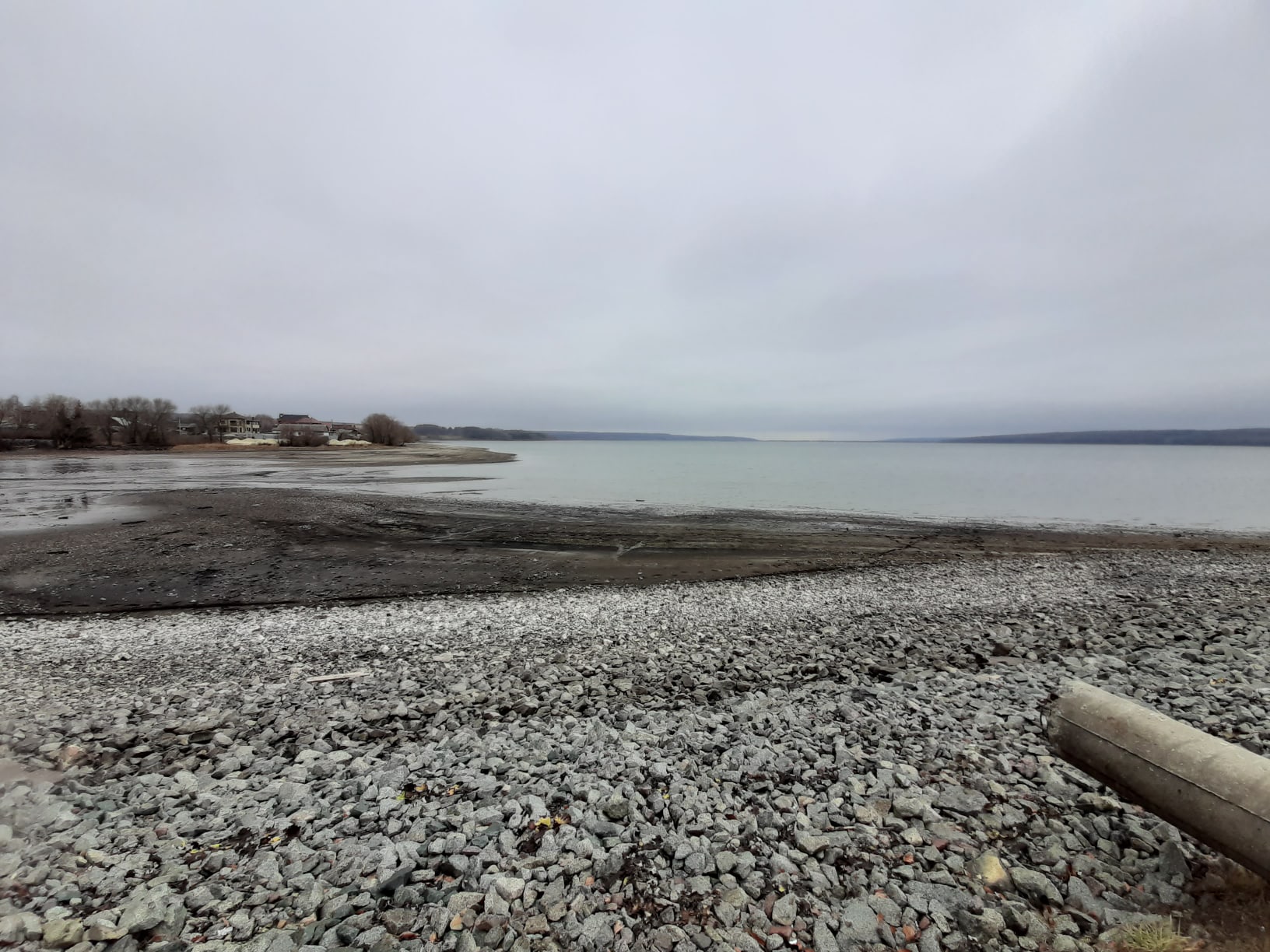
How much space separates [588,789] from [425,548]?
14921mm

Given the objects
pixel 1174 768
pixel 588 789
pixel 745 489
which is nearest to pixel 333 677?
pixel 588 789

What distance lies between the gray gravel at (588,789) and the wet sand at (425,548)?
3727 mm

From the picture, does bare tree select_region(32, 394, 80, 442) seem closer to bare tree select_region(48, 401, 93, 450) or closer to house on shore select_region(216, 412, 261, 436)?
bare tree select_region(48, 401, 93, 450)

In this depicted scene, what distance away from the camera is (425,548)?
18.1m

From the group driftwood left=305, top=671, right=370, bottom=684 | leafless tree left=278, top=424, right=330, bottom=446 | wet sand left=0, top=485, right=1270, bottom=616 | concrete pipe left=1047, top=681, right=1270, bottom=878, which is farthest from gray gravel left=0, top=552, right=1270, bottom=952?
leafless tree left=278, top=424, right=330, bottom=446

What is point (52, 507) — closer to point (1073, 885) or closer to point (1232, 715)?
point (1073, 885)

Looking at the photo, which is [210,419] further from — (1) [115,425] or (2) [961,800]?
(2) [961,800]

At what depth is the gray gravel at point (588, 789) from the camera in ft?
11.3

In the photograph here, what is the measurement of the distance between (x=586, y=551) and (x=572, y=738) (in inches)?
490

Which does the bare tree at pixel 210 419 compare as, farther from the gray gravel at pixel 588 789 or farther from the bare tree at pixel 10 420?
the gray gravel at pixel 588 789

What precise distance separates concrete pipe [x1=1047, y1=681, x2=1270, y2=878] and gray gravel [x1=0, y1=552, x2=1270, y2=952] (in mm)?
500

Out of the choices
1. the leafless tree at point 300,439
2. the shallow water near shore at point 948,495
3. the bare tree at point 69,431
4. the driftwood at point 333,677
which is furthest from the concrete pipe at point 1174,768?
the bare tree at point 69,431

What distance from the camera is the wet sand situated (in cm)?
1328

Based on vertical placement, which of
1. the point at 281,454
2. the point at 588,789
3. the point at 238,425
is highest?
the point at 238,425
